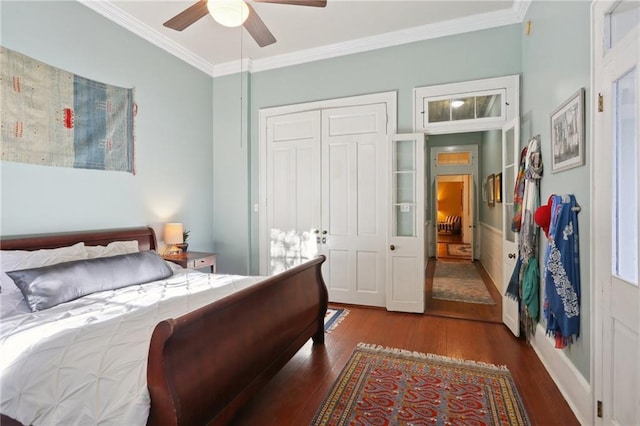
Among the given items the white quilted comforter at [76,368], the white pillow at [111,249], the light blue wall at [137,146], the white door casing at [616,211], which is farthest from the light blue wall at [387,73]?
the white quilted comforter at [76,368]

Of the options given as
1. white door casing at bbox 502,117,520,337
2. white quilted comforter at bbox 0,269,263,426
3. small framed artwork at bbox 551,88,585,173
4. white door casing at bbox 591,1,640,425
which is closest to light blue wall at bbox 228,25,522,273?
white door casing at bbox 502,117,520,337

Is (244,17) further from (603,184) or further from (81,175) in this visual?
(603,184)

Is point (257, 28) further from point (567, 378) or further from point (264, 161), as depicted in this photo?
point (567, 378)

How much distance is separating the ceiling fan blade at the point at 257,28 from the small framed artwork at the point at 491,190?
178 inches

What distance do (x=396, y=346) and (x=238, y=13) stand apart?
3.05 metres

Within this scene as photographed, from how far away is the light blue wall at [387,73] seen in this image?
11.7 feet

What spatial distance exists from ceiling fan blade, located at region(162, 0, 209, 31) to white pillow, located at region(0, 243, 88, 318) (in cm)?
202

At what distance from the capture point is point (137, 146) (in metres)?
3.61

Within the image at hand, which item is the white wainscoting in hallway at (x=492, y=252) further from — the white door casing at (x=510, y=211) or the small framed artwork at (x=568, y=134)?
the small framed artwork at (x=568, y=134)

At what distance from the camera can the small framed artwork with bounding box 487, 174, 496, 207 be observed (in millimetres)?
5548

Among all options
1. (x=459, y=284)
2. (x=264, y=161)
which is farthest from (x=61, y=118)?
(x=459, y=284)

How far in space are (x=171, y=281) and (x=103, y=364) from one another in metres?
1.40

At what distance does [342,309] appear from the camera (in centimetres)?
403

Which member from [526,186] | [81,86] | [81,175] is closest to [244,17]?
[81,86]
